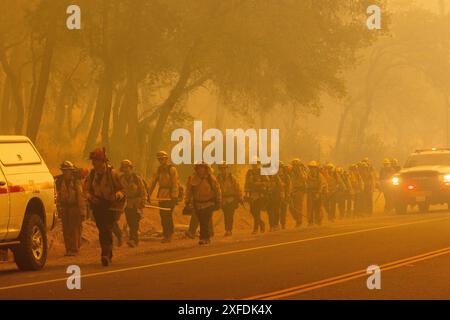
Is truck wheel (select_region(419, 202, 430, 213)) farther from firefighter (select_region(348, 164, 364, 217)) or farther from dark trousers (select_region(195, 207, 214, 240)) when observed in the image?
dark trousers (select_region(195, 207, 214, 240))

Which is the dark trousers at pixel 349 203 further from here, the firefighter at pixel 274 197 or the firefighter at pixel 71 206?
the firefighter at pixel 71 206

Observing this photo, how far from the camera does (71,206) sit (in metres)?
23.0

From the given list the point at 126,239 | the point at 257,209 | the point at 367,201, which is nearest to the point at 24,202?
the point at 126,239

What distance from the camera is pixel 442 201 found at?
3819 centimetres

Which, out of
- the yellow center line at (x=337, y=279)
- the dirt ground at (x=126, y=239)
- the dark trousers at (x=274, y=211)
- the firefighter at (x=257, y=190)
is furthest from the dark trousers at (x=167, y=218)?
the yellow center line at (x=337, y=279)

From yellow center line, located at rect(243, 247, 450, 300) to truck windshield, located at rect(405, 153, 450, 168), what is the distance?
62.9ft

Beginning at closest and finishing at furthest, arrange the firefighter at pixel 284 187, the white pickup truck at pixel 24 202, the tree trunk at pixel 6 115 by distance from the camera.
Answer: the white pickup truck at pixel 24 202 < the firefighter at pixel 284 187 < the tree trunk at pixel 6 115

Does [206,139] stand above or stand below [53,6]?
below

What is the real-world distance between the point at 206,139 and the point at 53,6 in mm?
12544

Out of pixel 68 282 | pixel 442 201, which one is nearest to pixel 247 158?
pixel 442 201

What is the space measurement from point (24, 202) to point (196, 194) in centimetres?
627

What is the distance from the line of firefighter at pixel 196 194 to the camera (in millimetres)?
19375
